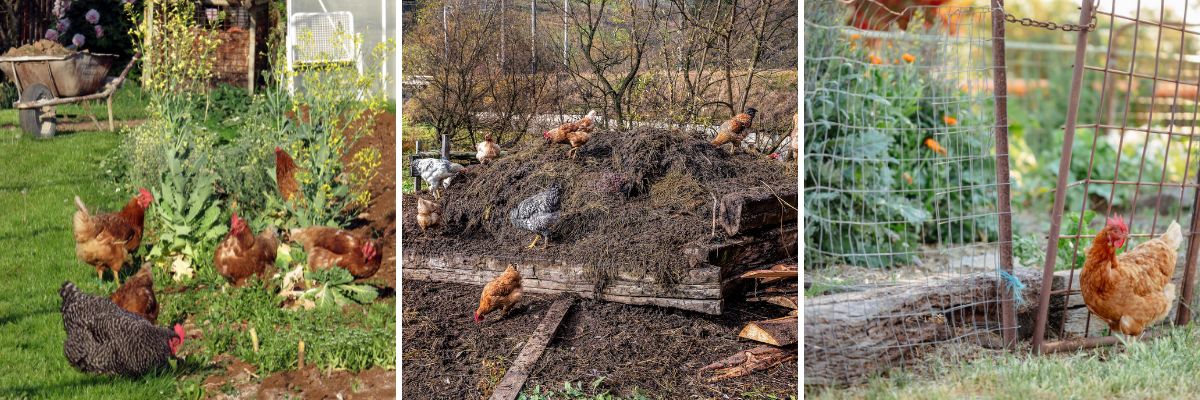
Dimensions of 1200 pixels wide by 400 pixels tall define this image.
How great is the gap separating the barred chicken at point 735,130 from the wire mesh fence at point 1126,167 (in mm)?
1417

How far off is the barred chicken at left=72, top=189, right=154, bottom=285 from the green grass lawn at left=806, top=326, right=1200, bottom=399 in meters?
2.99

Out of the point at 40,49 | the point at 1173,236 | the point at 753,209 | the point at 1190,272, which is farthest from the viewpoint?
the point at 1190,272

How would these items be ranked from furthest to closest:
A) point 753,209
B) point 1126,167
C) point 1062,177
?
point 1126,167
point 1062,177
point 753,209

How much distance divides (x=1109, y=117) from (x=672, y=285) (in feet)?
21.8

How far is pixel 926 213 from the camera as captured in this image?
18.0ft

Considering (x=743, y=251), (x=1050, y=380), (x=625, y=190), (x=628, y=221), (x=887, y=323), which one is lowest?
(x=1050, y=380)

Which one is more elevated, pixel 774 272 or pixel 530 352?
pixel 774 272

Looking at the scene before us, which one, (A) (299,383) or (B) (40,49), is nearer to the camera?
(A) (299,383)

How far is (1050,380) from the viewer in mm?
3752

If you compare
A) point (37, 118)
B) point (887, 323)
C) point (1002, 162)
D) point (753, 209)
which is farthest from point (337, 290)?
point (1002, 162)

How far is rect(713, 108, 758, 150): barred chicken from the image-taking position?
3617 millimetres

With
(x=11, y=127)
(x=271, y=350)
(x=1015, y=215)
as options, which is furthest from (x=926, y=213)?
(x=11, y=127)

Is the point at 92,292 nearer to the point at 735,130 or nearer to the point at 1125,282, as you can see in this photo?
the point at 735,130

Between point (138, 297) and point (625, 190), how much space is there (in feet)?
6.92
